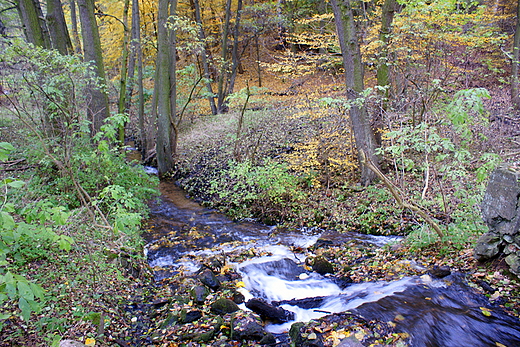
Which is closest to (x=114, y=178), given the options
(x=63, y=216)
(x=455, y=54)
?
(x=63, y=216)

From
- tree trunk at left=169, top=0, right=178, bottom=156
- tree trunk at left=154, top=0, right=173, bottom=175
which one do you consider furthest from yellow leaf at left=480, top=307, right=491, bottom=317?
tree trunk at left=169, top=0, right=178, bottom=156

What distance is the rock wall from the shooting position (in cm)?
376

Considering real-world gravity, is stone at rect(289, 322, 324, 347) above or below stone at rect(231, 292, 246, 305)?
above

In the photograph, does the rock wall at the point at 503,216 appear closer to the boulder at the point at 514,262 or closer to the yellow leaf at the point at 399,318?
the boulder at the point at 514,262

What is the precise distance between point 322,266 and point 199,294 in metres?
2.16

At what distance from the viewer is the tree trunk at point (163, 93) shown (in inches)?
444

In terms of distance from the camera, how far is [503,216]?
12.6 feet

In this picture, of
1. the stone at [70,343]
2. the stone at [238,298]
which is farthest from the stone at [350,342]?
the stone at [70,343]

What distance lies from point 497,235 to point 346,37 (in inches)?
225

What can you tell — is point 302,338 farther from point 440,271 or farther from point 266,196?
point 266,196

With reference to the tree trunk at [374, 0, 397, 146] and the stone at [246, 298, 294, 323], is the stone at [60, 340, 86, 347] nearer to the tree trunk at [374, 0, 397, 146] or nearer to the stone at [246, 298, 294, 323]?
the stone at [246, 298, 294, 323]

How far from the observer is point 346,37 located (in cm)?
788

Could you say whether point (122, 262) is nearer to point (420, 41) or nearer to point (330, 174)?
point (330, 174)

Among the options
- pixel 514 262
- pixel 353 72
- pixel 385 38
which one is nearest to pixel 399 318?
pixel 514 262
